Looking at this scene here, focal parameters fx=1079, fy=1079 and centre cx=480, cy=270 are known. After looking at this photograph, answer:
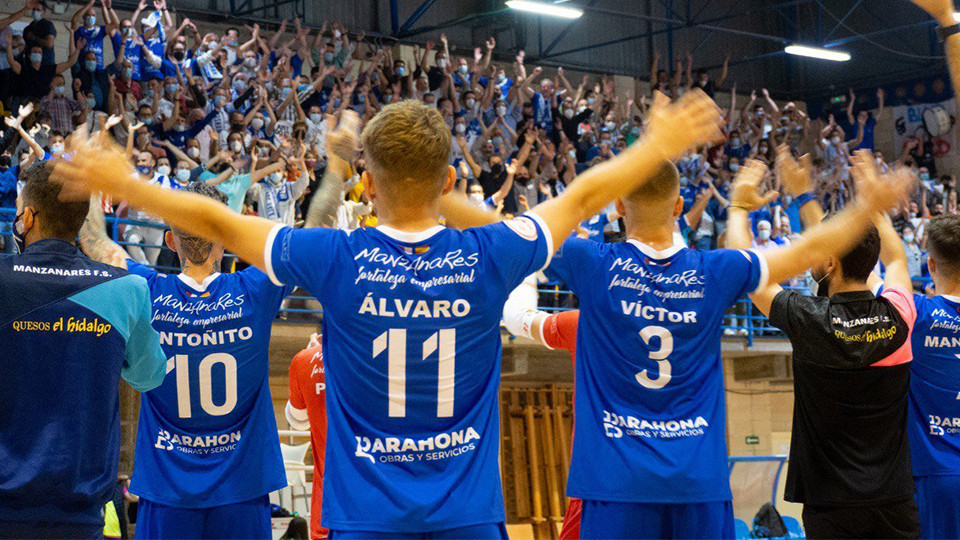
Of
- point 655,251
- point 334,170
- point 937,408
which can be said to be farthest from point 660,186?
point 937,408

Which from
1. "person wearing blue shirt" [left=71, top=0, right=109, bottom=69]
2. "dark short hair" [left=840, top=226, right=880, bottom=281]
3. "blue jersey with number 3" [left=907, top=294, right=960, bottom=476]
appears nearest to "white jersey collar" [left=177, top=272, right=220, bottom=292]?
"dark short hair" [left=840, top=226, right=880, bottom=281]

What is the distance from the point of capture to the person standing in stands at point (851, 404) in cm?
403

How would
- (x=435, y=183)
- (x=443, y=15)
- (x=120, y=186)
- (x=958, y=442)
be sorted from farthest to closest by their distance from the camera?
(x=443, y=15)
(x=958, y=442)
(x=435, y=183)
(x=120, y=186)

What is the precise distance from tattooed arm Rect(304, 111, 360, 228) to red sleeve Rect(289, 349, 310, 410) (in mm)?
1339

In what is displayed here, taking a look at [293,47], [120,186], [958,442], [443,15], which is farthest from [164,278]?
[443,15]

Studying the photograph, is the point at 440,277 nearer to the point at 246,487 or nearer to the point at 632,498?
the point at 632,498

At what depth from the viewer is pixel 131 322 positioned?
11.8ft

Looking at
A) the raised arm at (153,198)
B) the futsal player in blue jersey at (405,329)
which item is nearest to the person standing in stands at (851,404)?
the futsal player in blue jersey at (405,329)

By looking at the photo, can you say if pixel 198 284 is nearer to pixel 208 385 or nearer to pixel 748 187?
pixel 208 385

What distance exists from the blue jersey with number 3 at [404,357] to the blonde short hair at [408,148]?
0.13 metres

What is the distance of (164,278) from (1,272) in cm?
99

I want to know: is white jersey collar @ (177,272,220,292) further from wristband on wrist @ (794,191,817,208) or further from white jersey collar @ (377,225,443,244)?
wristband on wrist @ (794,191,817,208)

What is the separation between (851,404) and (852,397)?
0.09 feet

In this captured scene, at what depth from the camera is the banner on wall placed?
2505cm
